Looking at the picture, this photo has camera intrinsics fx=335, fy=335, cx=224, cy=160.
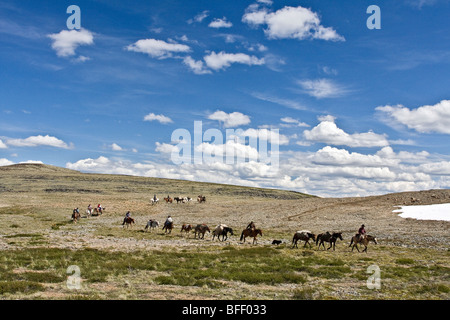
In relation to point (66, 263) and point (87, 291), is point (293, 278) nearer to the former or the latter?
point (87, 291)

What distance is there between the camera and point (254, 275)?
17344 millimetres

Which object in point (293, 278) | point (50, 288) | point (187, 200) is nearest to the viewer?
point (50, 288)

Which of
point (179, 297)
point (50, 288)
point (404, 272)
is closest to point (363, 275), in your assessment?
point (404, 272)

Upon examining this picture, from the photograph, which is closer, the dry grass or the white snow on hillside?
the dry grass

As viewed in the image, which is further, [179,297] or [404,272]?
[404,272]

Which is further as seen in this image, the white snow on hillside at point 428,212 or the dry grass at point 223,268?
the white snow on hillside at point 428,212

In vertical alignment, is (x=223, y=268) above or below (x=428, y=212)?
below

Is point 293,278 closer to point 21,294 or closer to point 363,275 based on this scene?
point 363,275

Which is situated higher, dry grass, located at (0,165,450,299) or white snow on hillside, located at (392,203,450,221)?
white snow on hillside, located at (392,203,450,221)

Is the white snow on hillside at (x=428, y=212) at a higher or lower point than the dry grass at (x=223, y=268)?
higher

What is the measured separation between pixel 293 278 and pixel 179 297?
21.6 ft

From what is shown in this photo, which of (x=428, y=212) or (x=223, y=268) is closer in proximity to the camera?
(x=223, y=268)
